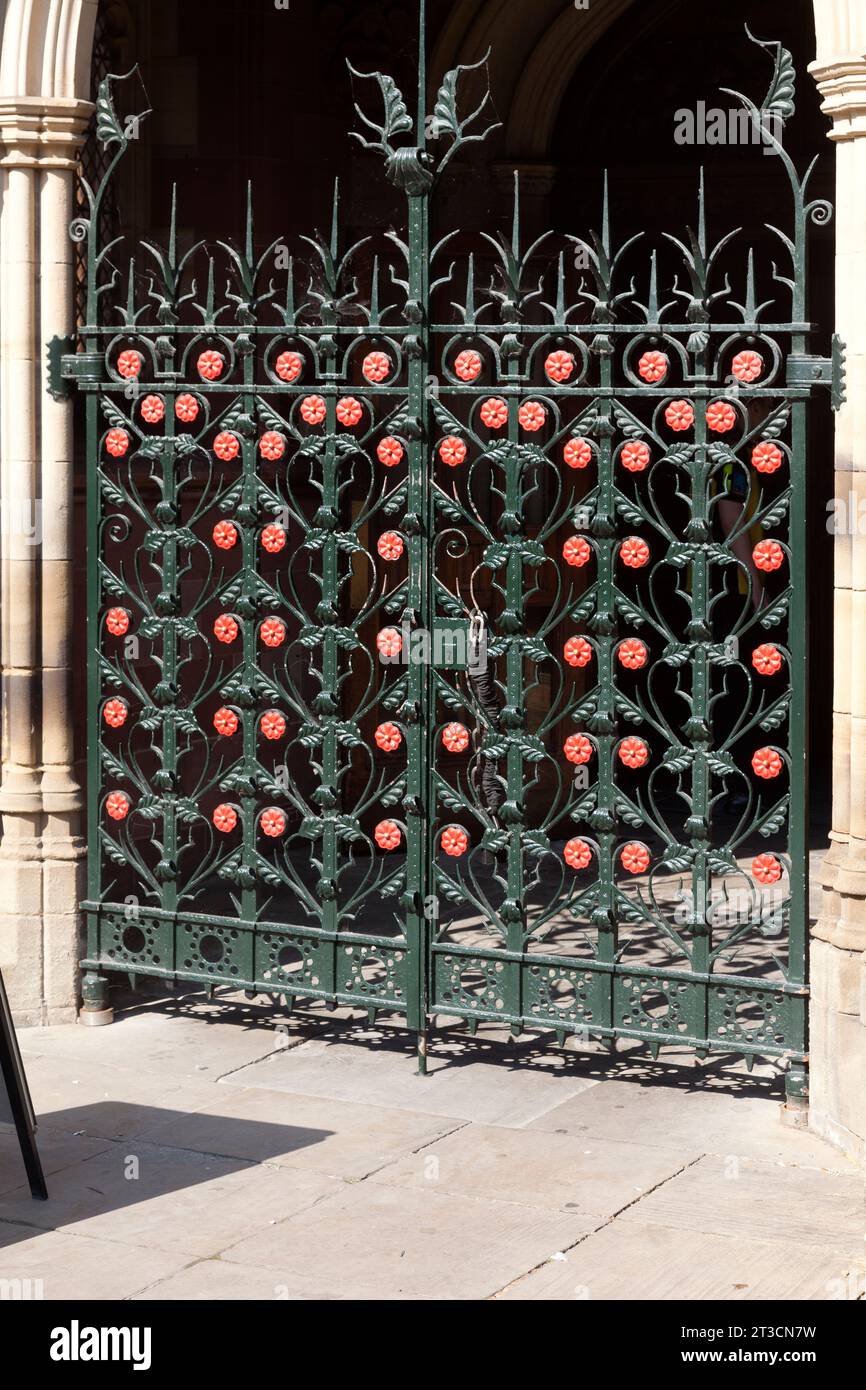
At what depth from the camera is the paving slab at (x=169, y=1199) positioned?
17.0 ft

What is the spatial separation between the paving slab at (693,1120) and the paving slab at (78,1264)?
4.81 ft

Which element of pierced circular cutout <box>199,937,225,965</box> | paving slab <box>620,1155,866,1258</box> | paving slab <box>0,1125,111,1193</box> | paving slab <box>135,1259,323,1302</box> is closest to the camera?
paving slab <box>135,1259,323,1302</box>

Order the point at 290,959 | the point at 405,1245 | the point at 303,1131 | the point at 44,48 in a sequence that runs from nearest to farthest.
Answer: the point at 405,1245 → the point at 303,1131 → the point at 44,48 → the point at 290,959

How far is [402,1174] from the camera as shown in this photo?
563cm

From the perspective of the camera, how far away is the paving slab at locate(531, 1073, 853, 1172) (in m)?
5.84

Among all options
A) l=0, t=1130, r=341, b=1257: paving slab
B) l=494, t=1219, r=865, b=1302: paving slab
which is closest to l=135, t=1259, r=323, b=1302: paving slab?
l=0, t=1130, r=341, b=1257: paving slab

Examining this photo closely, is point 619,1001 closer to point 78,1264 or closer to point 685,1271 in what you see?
point 685,1271

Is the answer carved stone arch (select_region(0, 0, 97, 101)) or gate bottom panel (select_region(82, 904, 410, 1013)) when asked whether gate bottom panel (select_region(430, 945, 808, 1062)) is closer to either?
gate bottom panel (select_region(82, 904, 410, 1013))

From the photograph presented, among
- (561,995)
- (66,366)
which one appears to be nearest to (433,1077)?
(561,995)

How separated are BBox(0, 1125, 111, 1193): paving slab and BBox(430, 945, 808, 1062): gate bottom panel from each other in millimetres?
1245

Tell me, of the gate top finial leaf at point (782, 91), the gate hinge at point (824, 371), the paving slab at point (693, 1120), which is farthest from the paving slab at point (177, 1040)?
the gate top finial leaf at point (782, 91)

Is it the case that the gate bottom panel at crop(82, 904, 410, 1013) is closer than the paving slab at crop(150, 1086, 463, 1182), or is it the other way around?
the paving slab at crop(150, 1086, 463, 1182)

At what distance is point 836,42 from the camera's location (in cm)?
567

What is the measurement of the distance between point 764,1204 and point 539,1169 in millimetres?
644
